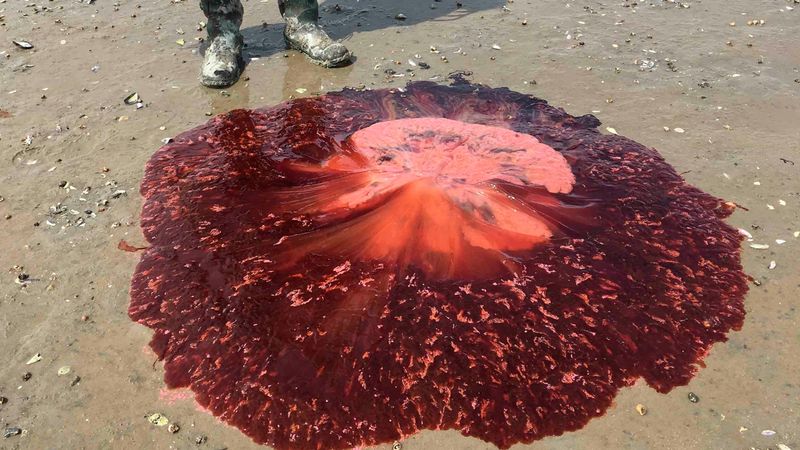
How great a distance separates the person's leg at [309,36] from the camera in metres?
4.64

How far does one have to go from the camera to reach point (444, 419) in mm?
2125

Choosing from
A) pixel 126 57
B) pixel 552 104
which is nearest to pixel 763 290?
pixel 552 104

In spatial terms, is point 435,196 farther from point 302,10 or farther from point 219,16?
point 219,16

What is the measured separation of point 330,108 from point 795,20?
448cm

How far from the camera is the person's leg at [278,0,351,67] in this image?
4.64 meters

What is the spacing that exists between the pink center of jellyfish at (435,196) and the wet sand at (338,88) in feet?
2.67

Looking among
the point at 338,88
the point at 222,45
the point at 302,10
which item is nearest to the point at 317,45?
the point at 302,10

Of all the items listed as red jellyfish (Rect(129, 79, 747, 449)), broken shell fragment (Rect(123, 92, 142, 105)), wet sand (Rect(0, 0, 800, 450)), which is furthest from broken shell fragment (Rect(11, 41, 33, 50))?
red jellyfish (Rect(129, 79, 747, 449))

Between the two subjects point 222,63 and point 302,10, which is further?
point 302,10

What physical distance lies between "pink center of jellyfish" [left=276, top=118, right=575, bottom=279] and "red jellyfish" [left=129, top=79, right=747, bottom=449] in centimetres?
1

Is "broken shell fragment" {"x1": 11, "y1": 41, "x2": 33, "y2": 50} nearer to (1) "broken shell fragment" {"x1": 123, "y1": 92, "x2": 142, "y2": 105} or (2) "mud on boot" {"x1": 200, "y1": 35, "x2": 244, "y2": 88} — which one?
(1) "broken shell fragment" {"x1": 123, "y1": 92, "x2": 142, "y2": 105}

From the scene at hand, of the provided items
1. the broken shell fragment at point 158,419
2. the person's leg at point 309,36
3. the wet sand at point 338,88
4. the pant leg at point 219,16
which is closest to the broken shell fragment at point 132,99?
the wet sand at point 338,88

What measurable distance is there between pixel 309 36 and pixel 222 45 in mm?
721

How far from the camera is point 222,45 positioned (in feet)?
14.9
